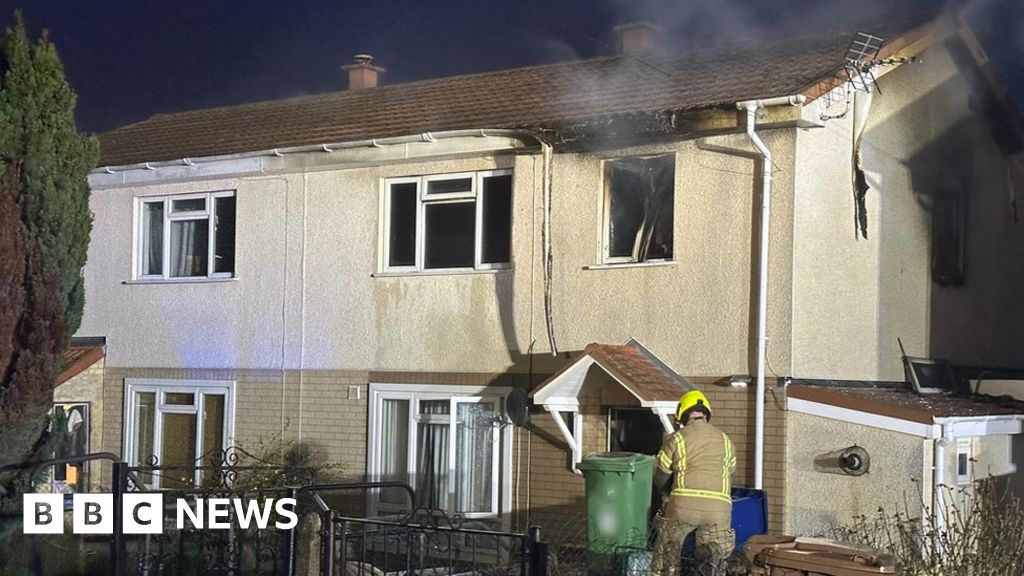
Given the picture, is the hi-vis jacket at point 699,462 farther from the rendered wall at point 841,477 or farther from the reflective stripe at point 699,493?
the rendered wall at point 841,477

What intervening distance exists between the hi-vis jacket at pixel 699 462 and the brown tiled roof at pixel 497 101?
380 cm

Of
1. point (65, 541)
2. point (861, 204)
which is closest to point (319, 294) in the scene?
point (65, 541)

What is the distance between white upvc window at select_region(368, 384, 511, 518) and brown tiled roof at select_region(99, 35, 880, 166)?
2.92 m

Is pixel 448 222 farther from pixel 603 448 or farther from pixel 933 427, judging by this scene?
pixel 933 427

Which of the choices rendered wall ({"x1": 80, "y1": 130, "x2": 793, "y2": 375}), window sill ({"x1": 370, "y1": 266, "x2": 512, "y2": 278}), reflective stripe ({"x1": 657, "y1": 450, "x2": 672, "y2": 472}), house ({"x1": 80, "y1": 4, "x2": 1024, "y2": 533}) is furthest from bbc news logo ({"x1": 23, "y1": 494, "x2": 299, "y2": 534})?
window sill ({"x1": 370, "y1": 266, "x2": 512, "y2": 278})

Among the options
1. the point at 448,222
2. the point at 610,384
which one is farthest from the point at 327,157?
the point at 610,384

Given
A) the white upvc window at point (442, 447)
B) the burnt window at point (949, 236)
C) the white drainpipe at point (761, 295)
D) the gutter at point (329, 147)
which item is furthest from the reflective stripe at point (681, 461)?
the burnt window at point (949, 236)

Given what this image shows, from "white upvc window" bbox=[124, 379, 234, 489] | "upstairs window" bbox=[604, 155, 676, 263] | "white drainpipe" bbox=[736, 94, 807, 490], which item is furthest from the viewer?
"white upvc window" bbox=[124, 379, 234, 489]

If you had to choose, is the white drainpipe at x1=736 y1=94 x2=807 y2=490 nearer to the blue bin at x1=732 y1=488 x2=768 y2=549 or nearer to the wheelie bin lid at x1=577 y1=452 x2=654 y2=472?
the blue bin at x1=732 y1=488 x2=768 y2=549

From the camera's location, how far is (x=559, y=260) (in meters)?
14.3

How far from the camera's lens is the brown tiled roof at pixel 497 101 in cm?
1387

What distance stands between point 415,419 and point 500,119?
11.2 ft

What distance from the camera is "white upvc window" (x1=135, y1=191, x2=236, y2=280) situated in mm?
17109

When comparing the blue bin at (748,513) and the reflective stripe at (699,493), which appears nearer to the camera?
the reflective stripe at (699,493)
